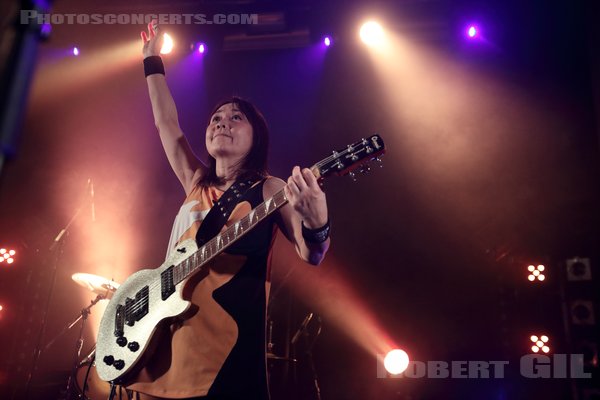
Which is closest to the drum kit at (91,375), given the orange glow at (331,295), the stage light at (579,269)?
the orange glow at (331,295)

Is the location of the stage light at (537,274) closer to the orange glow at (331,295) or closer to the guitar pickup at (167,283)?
the orange glow at (331,295)

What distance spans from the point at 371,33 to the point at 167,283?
488 cm

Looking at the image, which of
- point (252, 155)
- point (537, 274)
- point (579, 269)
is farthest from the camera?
point (537, 274)

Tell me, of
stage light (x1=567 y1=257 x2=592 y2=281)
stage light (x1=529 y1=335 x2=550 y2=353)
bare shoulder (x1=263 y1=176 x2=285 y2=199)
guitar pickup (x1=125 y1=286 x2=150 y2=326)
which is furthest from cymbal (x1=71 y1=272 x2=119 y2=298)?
stage light (x1=567 y1=257 x2=592 y2=281)

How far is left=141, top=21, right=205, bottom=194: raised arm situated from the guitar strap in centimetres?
50

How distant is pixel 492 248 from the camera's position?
6402 millimetres

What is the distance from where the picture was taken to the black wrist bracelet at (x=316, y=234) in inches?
101

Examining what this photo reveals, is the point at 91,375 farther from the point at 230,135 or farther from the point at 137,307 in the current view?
the point at 230,135

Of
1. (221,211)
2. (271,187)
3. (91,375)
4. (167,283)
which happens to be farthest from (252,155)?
(91,375)

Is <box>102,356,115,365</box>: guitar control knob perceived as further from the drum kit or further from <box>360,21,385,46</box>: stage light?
<box>360,21,385,46</box>: stage light

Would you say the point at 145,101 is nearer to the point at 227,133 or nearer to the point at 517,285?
the point at 227,133

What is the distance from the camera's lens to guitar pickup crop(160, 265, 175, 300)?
267 cm

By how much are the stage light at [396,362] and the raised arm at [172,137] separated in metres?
3.73

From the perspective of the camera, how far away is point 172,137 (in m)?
3.66
